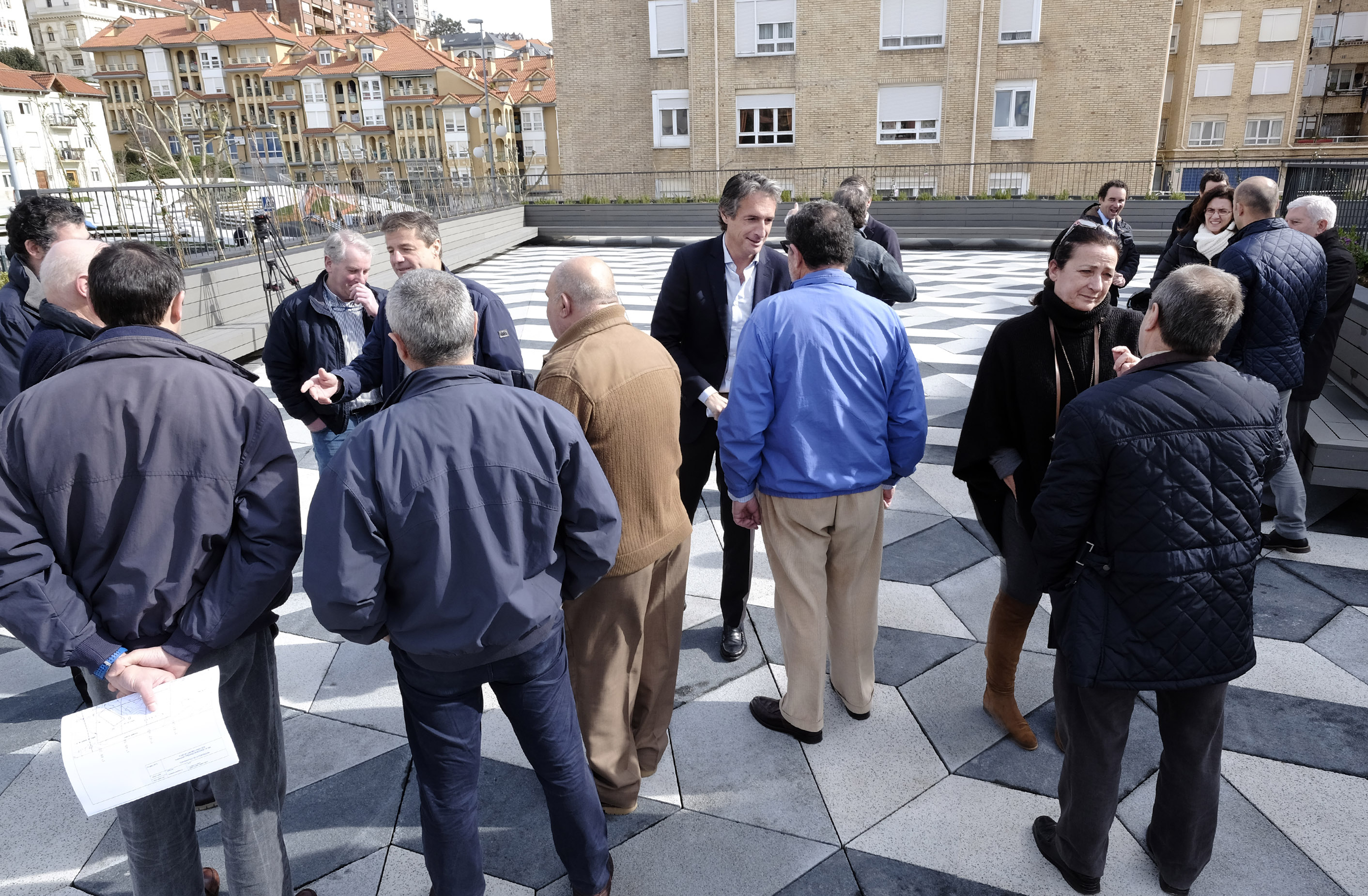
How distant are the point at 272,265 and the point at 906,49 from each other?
2144 centimetres

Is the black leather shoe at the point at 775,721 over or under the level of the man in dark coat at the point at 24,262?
under

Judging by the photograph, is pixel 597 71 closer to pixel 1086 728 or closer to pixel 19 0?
pixel 1086 728

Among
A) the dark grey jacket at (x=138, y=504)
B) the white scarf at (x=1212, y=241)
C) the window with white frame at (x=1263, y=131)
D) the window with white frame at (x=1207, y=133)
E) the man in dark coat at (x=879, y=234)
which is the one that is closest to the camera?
the dark grey jacket at (x=138, y=504)

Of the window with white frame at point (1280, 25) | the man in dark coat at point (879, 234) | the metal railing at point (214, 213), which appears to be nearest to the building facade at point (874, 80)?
the metal railing at point (214, 213)

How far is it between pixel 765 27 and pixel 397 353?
84.3 feet

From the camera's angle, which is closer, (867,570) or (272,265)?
(867,570)

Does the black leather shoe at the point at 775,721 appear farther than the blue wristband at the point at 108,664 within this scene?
Yes

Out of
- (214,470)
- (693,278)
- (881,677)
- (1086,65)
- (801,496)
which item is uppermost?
(1086,65)

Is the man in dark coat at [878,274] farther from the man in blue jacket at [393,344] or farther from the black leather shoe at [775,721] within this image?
the black leather shoe at [775,721]

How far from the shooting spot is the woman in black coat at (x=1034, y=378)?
2.42 metres

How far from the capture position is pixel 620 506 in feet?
7.77

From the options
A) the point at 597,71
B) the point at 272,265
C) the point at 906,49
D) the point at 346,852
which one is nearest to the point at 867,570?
the point at 346,852

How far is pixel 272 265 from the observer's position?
9.33m

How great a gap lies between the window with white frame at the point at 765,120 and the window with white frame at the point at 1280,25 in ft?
78.3
